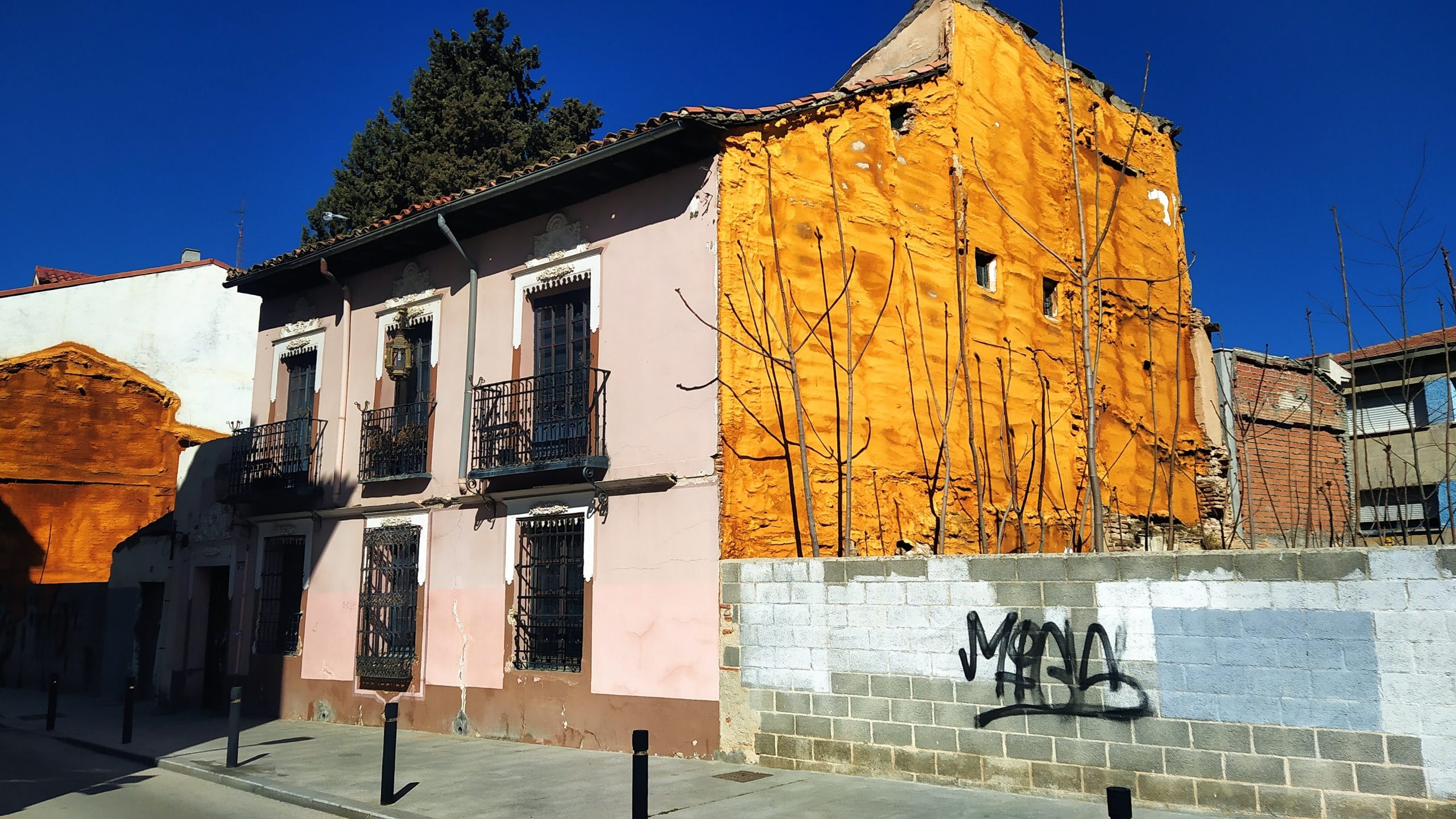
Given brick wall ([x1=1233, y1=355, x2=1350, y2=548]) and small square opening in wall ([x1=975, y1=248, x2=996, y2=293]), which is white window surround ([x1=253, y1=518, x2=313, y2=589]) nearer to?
small square opening in wall ([x1=975, y1=248, x2=996, y2=293])

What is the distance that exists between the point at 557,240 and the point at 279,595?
313 inches

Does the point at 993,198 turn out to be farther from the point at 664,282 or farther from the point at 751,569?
the point at 751,569

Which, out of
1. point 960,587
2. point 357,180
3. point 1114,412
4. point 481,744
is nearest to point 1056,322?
point 1114,412

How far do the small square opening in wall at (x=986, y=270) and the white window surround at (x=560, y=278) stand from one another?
4.97 meters

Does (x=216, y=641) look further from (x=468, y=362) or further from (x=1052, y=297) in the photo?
(x=1052, y=297)

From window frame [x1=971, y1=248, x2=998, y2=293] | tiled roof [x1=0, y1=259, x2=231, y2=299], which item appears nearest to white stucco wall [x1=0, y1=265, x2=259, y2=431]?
tiled roof [x1=0, y1=259, x2=231, y2=299]

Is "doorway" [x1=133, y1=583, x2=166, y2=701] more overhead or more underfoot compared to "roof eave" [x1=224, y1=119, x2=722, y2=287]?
more underfoot

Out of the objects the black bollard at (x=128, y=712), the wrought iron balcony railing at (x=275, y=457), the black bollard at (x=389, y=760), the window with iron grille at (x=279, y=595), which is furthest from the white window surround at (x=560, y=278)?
the black bollard at (x=128, y=712)

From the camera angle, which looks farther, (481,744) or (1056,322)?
(1056,322)

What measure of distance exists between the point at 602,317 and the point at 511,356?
1.82m

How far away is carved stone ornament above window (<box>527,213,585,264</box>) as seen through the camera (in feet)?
40.7

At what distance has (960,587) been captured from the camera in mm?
8133

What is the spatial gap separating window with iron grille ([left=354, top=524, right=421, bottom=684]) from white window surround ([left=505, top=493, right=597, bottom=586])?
6.48 ft

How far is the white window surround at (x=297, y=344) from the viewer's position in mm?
16219
